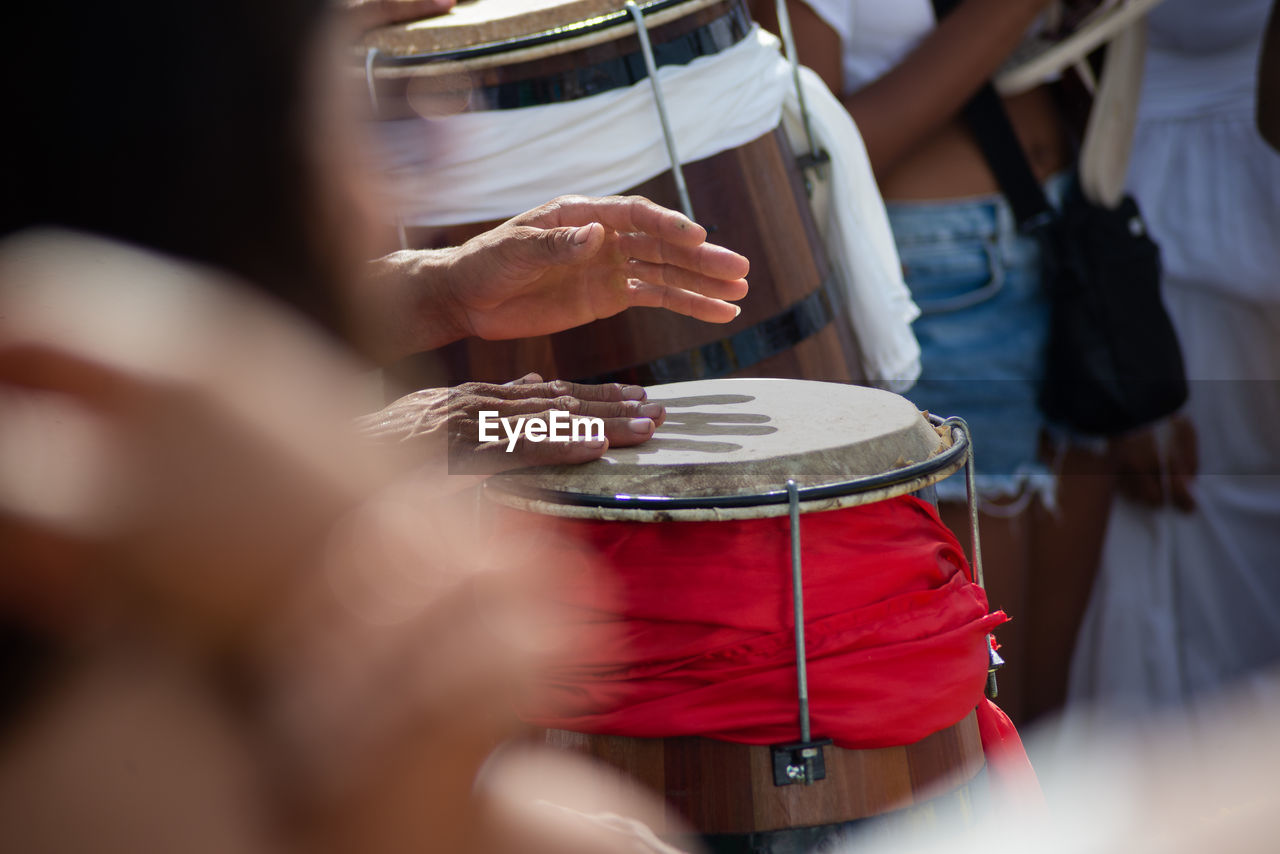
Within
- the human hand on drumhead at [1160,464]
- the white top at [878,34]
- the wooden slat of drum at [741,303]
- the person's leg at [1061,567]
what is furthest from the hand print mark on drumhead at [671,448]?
the human hand on drumhead at [1160,464]

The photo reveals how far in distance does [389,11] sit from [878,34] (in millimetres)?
1096

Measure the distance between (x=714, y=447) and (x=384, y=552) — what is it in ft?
1.58

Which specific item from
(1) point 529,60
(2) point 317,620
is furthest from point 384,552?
(1) point 529,60

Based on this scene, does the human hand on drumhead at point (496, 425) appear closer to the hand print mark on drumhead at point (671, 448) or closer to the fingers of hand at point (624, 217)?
the hand print mark on drumhead at point (671, 448)


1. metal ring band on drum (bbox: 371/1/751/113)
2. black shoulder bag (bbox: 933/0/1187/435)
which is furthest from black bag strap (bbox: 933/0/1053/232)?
metal ring band on drum (bbox: 371/1/751/113)

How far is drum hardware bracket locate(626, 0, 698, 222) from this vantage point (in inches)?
51.5

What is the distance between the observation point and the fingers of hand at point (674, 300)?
121 centimetres

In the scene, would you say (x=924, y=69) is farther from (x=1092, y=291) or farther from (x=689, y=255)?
(x=689, y=255)

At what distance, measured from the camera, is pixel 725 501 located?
90cm

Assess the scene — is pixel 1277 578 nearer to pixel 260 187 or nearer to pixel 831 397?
pixel 831 397

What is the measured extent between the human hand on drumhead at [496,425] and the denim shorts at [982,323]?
1.16 m

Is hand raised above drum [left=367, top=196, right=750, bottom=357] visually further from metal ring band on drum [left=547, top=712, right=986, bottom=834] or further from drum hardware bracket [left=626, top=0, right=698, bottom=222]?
metal ring band on drum [left=547, top=712, right=986, bottom=834]

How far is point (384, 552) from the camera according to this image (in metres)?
0.54

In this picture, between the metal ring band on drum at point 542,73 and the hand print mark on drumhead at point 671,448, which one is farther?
the metal ring band on drum at point 542,73
